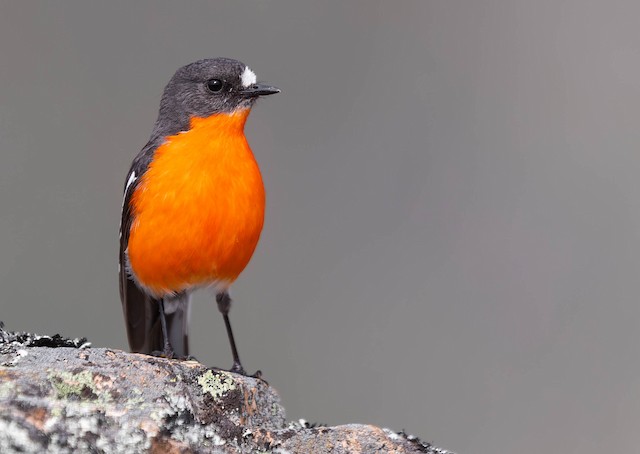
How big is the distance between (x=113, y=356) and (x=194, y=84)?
311 centimetres

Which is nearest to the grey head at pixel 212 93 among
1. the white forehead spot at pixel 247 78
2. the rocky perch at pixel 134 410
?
the white forehead spot at pixel 247 78

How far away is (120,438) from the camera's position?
3.03 meters

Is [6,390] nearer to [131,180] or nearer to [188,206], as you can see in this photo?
[188,206]

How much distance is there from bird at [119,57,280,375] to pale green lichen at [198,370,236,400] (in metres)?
1.75

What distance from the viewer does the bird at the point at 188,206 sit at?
217 inches

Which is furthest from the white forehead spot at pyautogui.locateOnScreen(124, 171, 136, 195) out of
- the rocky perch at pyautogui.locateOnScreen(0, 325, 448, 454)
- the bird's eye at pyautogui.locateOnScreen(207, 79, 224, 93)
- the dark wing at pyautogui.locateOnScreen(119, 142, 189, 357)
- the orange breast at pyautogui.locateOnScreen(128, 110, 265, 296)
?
the rocky perch at pyautogui.locateOnScreen(0, 325, 448, 454)

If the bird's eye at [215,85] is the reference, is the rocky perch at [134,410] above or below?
below

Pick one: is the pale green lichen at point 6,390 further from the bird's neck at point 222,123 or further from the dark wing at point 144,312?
the bird's neck at point 222,123

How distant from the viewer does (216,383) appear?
12.4 feet

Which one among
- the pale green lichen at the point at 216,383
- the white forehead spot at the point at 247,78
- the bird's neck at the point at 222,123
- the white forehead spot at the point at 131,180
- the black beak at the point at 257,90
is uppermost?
the white forehead spot at the point at 247,78

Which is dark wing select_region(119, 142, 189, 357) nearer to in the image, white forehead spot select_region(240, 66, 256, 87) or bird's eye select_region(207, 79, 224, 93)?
bird's eye select_region(207, 79, 224, 93)

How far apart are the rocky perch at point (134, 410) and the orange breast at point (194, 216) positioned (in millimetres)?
1499

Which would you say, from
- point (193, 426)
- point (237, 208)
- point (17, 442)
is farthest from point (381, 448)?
point (237, 208)

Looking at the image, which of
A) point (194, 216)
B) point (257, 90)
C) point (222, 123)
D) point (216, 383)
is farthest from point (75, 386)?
point (257, 90)
